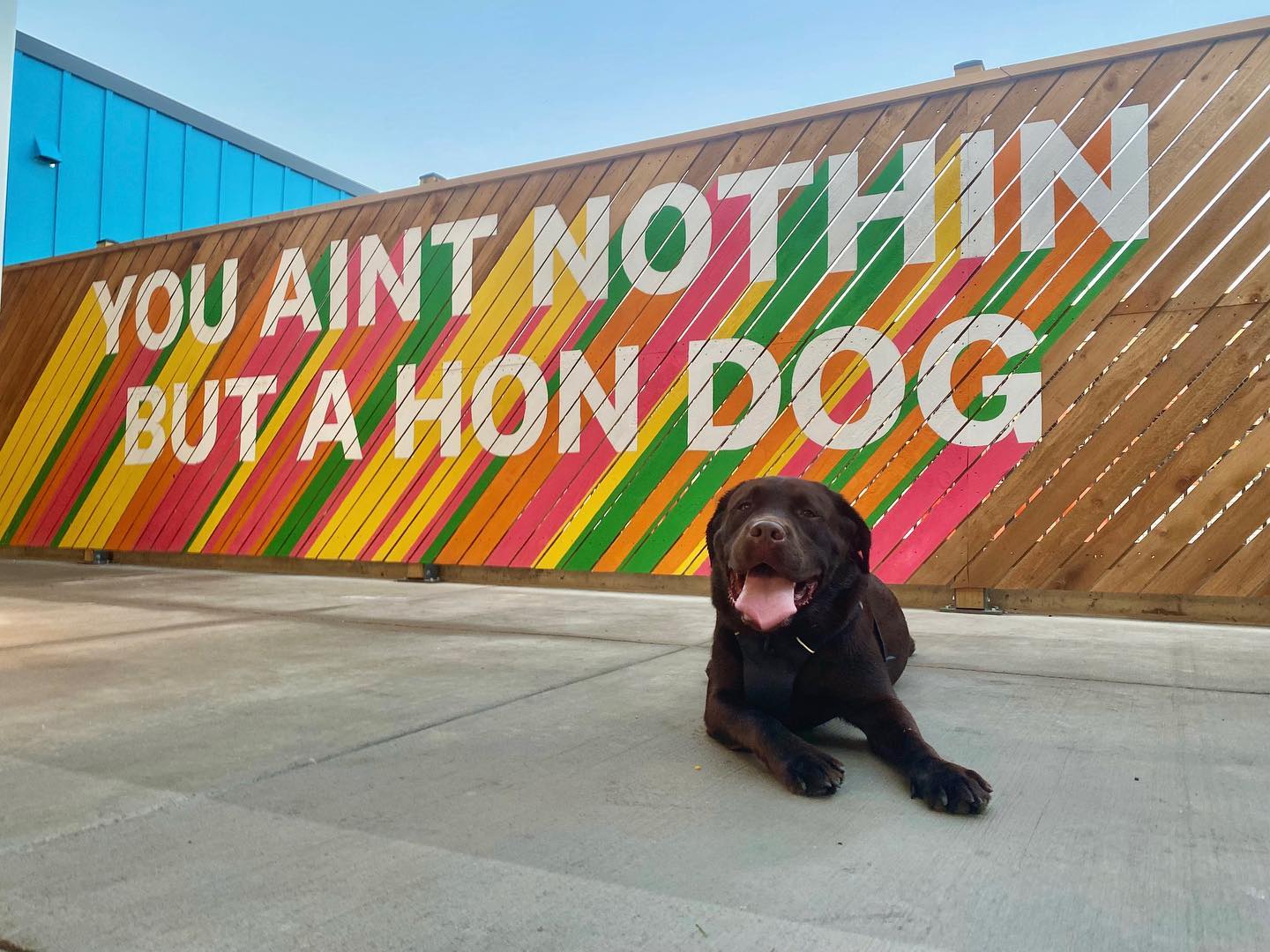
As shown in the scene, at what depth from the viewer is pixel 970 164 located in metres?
4.59

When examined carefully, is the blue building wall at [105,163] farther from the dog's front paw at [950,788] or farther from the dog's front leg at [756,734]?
the dog's front paw at [950,788]

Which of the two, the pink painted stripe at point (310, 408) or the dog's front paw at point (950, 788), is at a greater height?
the pink painted stripe at point (310, 408)

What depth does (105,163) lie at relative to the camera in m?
8.93

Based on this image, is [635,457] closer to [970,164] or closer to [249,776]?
[970,164]

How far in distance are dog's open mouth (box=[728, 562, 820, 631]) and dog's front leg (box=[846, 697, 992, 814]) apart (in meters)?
0.27

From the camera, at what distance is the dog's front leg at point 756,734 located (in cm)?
164

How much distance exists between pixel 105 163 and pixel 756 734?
9.95 m

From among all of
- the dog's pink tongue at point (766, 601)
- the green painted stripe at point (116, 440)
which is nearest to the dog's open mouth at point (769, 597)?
the dog's pink tongue at point (766, 601)

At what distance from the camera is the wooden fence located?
13.5 feet

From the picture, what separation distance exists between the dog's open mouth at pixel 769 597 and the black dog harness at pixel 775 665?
6 cm

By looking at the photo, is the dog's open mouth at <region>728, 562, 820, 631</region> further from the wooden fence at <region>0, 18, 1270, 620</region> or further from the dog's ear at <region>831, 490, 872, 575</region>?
the wooden fence at <region>0, 18, 1270, 620</region>

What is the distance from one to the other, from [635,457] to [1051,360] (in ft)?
7.73

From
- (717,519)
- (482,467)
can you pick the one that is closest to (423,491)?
(482,467)

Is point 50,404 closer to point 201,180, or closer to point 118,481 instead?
point 118,481
